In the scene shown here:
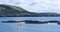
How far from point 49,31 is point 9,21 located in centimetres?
73

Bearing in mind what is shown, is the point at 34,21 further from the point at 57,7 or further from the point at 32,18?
the point at 57,7

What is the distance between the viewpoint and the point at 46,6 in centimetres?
272

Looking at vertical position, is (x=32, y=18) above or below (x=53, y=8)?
below

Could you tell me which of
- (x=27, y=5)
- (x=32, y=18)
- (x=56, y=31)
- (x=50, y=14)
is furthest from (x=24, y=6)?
(x=56, y=31)

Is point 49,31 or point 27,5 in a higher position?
point 27,5

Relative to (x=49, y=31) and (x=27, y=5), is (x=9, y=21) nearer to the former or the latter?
(x=27, y=5)

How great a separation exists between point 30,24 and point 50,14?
406 mm

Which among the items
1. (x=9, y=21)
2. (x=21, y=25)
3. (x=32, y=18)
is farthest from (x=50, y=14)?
(x=9, y=21)

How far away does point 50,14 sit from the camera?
2.70 meters

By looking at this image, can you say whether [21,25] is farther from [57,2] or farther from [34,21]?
[57,2]

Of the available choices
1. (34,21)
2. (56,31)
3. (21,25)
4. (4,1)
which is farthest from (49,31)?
(4,1)

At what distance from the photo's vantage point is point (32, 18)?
2748mm

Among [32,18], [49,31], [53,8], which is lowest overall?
[49,31]

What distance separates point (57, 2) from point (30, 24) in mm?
610
